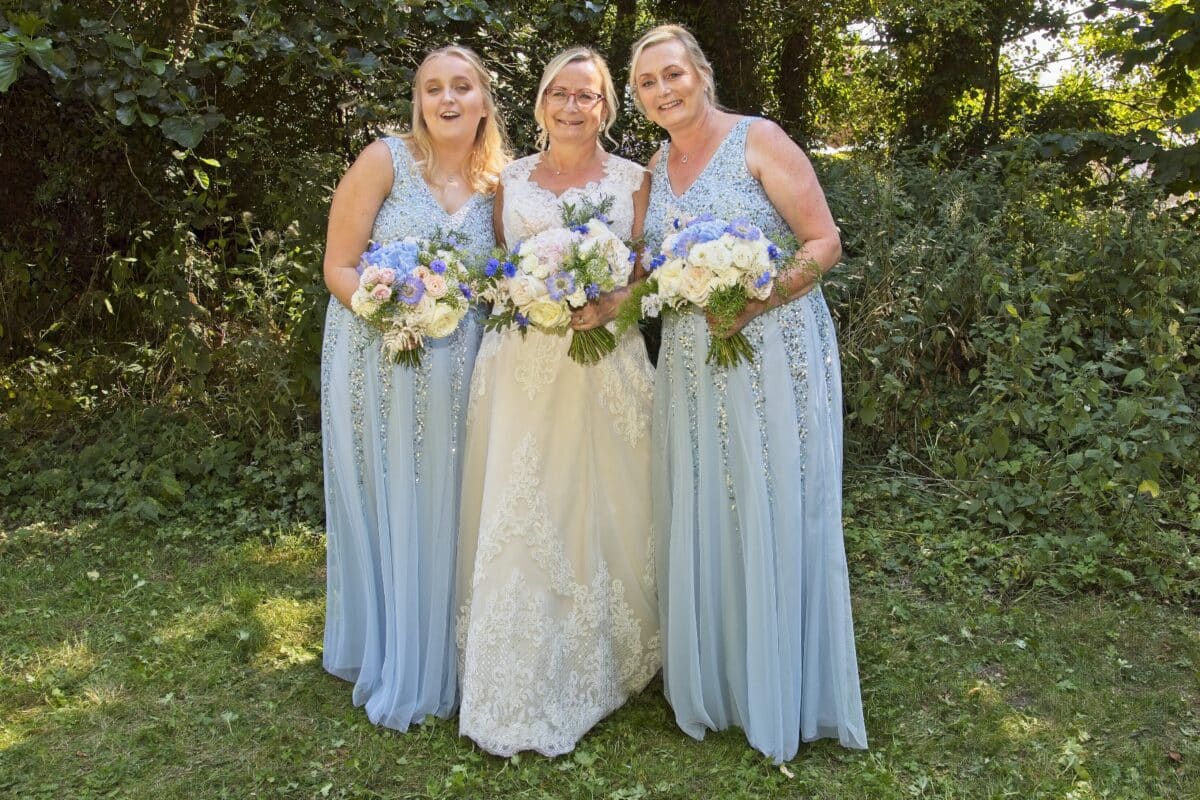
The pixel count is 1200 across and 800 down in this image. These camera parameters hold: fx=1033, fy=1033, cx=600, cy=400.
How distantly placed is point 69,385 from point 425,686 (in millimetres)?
5119

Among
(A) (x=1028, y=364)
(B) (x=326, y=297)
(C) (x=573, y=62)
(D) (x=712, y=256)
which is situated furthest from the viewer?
(B) (x=326, y=297)

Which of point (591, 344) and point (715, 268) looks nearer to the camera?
point (715, 268)

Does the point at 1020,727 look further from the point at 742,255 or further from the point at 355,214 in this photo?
the point at 355,214

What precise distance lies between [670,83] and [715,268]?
2.47 ft

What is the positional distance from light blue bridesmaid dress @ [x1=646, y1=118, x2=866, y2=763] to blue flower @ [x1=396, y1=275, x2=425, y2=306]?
0.80 metres

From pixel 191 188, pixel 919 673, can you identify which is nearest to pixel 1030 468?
pixel 919 673

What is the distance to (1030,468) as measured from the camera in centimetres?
542

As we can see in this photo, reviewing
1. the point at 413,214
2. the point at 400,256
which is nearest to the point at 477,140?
the point at 413,214

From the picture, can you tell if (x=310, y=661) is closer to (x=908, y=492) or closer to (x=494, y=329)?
(x=494, y=329)

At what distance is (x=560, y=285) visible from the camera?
3281 mm

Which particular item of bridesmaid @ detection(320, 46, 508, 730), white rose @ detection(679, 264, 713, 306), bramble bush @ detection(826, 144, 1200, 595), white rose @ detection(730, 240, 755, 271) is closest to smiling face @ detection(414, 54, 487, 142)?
bridesmaid @ detection(320, 46, 508, 730)

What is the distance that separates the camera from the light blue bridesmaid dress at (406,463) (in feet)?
12.2

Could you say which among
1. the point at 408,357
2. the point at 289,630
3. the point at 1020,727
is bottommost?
the point at 289,630

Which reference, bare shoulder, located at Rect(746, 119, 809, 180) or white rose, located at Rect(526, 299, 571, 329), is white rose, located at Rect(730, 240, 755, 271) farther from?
white rose, located at Rect(526, 299, 571, 329)
